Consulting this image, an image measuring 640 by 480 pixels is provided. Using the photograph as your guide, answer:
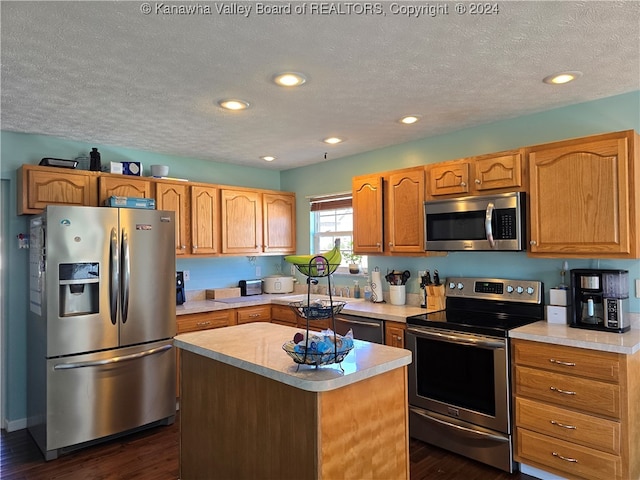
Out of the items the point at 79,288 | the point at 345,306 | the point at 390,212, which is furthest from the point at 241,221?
the point at 79,288

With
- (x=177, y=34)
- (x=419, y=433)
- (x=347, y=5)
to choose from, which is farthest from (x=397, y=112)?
(x=419, y=433)

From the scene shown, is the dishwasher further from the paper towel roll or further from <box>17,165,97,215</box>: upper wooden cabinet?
<box>17,165,97,215</box>: upper wooden cabinet

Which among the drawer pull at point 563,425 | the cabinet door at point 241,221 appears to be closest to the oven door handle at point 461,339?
the drawer pull at point 563,425

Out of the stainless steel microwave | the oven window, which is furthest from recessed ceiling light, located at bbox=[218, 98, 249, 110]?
the oven window

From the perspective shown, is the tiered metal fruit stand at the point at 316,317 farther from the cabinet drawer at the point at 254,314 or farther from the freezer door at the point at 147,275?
the cabinet drawer at the point at 254,314

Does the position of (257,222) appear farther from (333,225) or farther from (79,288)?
(79,288)

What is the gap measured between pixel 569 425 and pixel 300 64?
2519 mm

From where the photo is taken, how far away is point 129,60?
2.19 metres

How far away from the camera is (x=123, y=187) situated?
3793 mm

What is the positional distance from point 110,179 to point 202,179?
3.73ft

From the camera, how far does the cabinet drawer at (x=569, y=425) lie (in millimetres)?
2381

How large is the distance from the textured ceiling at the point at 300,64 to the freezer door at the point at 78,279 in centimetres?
75

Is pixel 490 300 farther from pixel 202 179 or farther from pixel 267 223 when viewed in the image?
pixel 202 179

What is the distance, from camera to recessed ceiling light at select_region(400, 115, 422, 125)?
3.22 meters
